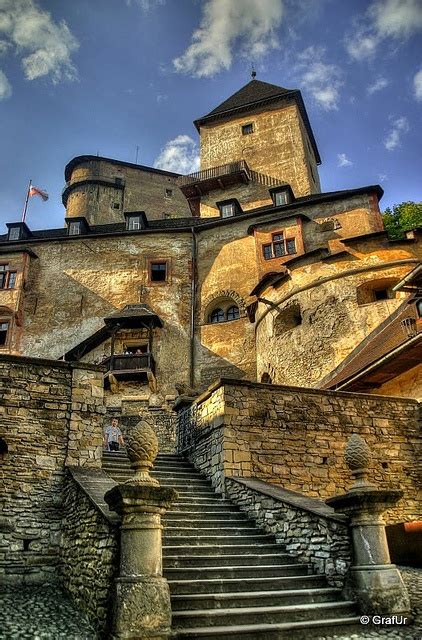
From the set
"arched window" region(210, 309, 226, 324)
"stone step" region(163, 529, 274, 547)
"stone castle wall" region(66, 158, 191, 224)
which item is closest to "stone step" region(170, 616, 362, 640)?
"stone step" region(163, 529, 274, 547)

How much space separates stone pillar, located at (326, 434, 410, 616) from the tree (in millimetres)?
26340

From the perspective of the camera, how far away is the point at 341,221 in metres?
25.4

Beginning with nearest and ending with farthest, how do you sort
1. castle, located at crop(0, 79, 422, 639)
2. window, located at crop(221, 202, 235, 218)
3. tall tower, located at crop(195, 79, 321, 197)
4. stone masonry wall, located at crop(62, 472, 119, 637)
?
→ stone masonry wall, located at crop(62, 472, 119, 637) → castle, located at crop(0, 79, 422, 639) → window, located at crop(221, 202, 235, 218) → tall tower, located at crop(195, 79, 321, 197)

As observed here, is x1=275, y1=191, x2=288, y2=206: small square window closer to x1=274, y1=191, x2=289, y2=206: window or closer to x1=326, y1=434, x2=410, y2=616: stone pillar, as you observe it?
x1=274, y1=191, x2=289, y2=206: window

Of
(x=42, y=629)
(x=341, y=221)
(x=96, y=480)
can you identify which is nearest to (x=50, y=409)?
(x=96, y=480)

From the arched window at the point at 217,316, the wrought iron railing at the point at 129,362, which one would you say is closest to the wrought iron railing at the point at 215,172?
the arched window at the point at 217,316

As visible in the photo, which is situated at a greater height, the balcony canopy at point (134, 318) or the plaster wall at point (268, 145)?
the plaster wall at point (268, 145)

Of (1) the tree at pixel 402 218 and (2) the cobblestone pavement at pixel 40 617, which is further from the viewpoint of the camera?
(1) the tree at pixel 402 218

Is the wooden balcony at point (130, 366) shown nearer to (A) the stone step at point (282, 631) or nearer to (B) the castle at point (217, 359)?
(B) the castle at point (217, 359)

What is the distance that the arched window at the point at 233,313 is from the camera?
26797 millimetres

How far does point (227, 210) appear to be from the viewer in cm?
2978

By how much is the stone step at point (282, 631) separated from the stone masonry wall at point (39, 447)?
12.2 ft

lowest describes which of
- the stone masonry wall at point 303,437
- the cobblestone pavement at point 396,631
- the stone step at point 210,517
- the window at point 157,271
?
the cobblestone pavement at point 396,631

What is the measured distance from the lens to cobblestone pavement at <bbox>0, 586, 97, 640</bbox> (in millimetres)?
5477
